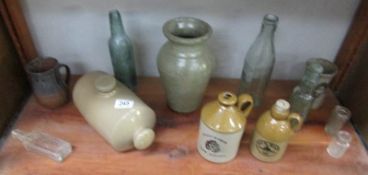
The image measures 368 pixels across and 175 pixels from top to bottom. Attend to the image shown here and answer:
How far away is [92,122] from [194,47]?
12.4 inches

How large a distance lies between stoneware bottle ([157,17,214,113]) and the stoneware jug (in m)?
0.29

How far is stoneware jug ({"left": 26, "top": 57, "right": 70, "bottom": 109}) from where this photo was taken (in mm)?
781

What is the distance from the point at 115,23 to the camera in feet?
2.49

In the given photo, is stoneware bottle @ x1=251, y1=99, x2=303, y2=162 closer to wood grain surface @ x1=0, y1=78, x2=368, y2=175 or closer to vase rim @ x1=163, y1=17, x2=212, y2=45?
wood grain surface @ x1=0, y1=78, x2=368, y2=175

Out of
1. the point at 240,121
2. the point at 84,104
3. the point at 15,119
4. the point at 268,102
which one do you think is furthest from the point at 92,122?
the point at 268,102

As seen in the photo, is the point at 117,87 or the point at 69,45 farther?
the point at 69,45

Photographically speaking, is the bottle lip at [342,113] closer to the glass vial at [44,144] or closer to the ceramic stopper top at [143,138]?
the ceramic stopper top at [143,138]

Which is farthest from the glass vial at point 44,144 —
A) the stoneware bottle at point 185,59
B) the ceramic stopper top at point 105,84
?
the stoneware bottle at point 185,59

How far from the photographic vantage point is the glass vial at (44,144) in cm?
71

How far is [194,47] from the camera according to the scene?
703 millimetres

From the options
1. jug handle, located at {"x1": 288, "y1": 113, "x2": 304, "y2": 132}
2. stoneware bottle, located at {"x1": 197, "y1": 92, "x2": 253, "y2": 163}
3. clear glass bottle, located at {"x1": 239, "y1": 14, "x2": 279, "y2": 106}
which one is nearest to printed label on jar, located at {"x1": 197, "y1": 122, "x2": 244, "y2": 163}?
stoneware bottle, located at {"x1": 197, "y1": 92, "x2": 253, "y2": 163}

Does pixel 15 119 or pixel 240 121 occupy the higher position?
pixel 240 121

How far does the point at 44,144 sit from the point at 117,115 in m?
0.22

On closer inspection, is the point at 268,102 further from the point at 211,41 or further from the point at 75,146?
the point at 75,146
